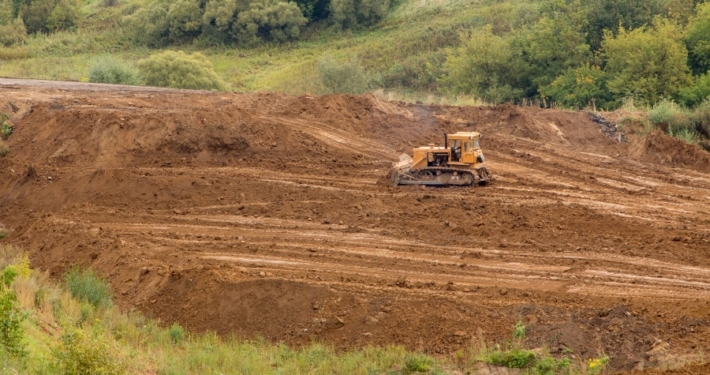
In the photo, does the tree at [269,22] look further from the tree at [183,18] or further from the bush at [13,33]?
the bush at [13,33]

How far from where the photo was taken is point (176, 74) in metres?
40.9

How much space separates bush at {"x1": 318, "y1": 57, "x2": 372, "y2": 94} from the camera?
134 ft

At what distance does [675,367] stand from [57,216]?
14850 mm

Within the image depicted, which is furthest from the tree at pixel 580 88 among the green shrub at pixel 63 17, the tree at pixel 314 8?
the green shrub at pixel 63 17

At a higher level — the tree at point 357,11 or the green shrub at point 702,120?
the tree at point 357,11

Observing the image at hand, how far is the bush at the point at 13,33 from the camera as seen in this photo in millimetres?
57719

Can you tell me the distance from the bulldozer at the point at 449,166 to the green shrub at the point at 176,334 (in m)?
8.78

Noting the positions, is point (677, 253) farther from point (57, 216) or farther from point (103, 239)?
point (57, 216)

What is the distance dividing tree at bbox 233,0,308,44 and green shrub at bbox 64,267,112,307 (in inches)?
1494

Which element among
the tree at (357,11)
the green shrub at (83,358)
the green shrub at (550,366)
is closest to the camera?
the green shrub at (83,358)

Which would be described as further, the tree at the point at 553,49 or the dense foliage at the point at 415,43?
the tree at the point at 553,49

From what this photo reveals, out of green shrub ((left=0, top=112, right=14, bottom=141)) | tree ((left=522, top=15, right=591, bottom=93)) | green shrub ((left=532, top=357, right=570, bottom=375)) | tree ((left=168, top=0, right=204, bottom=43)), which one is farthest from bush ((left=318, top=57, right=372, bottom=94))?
green shrub ((left=532, top=357, right=570, bottom=375))

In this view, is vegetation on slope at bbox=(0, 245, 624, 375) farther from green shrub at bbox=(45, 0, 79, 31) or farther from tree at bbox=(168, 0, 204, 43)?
green shrub at bbox=(45, 0, 79, 31)

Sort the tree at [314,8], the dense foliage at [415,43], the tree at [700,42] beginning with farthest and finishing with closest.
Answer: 1. the tree at [314,8]
2. the dense foliage at [415,43]
3. the tree at [700,42]
